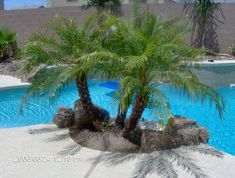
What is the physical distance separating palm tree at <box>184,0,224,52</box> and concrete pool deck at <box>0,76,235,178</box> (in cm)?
1397

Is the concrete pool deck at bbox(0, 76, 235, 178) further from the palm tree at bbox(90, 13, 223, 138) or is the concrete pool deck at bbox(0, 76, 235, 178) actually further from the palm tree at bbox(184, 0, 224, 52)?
the palm tree at bbox(184, 0, 224, 52)

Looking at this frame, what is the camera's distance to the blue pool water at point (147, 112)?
8.64 meters

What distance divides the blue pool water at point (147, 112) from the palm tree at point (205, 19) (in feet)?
21.6

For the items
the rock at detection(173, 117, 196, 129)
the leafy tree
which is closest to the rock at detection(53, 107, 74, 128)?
the rock at detection(173, 117, 196, 129)

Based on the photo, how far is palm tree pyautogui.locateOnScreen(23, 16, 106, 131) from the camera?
270 inches

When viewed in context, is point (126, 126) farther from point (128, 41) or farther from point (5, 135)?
point (5, 135)

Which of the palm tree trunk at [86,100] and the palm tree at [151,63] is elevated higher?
the palm tree at [151,63]

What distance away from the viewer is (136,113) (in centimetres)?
658

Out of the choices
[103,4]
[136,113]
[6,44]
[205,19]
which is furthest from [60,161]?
[205,19]

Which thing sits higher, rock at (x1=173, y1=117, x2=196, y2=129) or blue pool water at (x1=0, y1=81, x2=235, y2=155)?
rock at (x1=173, y1=117, x2=196, y2=129)

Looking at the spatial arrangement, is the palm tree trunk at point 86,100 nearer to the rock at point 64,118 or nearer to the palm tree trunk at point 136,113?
the rock at point 64,118

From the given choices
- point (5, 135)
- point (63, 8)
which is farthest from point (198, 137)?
point (63, 8)

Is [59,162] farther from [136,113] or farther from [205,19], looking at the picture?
[205,19]

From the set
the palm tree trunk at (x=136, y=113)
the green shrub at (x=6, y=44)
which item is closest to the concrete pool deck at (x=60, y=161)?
the palm tree trunk at (x=136, y=113)
